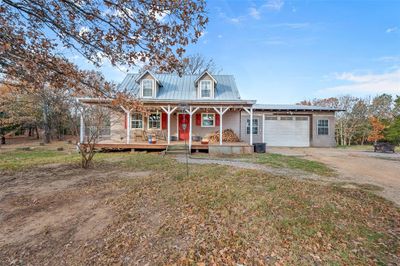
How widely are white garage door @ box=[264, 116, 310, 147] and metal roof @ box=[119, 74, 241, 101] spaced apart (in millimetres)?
4626

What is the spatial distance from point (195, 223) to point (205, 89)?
11.8 metres

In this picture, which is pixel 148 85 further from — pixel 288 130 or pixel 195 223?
pixel 288 130

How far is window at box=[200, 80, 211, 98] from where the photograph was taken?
45.3ft

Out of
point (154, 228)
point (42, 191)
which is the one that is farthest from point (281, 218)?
point (42, 191)

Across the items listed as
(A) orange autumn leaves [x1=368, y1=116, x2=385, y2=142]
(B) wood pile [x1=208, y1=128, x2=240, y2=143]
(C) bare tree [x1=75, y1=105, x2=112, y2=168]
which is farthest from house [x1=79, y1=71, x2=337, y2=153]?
(A) orange autumn leaves [x1=368, y1=116, x2=385, y2=142]

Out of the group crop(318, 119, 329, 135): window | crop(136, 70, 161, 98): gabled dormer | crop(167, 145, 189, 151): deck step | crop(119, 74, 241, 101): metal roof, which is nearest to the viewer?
crop(167, 145, 189, 151): deck step

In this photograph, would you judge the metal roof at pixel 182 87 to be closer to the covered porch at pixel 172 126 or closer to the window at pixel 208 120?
the covered porch at pixel 172 126

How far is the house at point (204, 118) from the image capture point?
1143 centimetres

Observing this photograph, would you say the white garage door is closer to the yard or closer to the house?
the house

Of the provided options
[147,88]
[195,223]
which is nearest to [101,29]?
[195,223]

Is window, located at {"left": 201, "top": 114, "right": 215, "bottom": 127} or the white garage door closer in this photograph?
window, located at {"left": 201, "top": 114, "right": 215, "bottom": 127}

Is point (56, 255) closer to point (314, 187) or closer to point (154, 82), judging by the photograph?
point (314, 187)

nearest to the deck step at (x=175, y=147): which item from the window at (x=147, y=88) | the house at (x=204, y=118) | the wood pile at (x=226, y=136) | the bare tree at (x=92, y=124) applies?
the house at (x=204, y=118)

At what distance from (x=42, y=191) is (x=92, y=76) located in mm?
3250
